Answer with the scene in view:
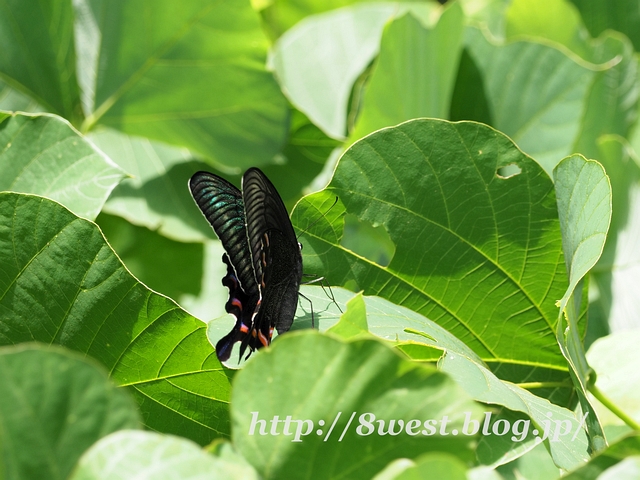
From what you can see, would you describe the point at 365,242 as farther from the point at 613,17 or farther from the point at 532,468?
the point at 613,17

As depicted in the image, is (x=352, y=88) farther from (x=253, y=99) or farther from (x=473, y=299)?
(x=473, y=299)

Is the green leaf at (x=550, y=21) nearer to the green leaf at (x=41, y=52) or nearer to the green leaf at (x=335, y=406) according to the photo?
the green leaf at (x=41, y=52)

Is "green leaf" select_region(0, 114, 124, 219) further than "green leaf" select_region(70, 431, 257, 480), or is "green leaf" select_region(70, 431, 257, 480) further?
"green leaf" select_region(0, 114, 124, 219)

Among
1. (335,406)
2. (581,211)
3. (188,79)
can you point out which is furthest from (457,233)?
(188,79)

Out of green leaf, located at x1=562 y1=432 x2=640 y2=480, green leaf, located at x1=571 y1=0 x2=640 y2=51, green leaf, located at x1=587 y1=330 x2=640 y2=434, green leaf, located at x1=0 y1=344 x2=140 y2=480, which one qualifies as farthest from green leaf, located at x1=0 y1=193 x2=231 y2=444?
green leaf, located at x1=571 y1=0 x2=640 y2=51

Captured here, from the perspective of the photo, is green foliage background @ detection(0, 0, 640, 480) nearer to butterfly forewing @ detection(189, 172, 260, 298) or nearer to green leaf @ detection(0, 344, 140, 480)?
green leaf @ detection(0, 344, 140, 480)

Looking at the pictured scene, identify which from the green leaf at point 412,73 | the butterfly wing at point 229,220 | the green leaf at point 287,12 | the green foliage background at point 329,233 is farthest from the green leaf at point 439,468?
the green leaf at point 287,12
